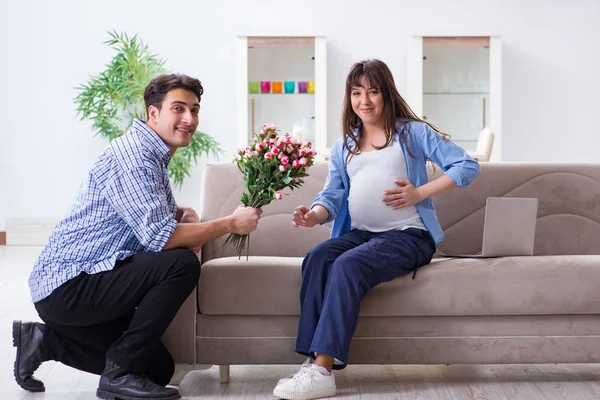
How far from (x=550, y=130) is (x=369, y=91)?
16.6ft

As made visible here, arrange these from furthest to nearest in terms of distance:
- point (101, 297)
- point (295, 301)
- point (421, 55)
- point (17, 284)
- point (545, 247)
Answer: point (421, 55), point (17, 284), point (545, 247), point (295, 301), point (101, 297)

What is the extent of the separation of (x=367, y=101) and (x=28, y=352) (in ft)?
4.83

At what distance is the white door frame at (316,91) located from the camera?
7172mm

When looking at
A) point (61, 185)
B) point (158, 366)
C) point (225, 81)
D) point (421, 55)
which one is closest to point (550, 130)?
point (421, 55)

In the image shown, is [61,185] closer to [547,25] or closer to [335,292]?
Answer: [547,25]

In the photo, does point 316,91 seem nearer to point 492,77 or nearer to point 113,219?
point 492,77

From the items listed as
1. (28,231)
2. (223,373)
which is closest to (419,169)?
(223,373)

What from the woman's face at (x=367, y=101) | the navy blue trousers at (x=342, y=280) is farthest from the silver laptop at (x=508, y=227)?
the woman's face at (x=367, y=101)

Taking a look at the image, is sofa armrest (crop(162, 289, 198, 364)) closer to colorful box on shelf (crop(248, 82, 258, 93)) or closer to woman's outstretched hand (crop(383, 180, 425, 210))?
woman's outstretched hand (crop(383, 180, 425, 210))

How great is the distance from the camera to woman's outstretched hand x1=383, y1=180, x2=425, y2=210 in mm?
2904

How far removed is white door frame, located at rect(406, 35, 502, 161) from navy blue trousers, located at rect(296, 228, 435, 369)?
4504 millimetres

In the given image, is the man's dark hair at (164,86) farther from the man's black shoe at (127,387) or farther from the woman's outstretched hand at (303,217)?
the man's black shoe at (127,387)

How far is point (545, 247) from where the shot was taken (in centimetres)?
337

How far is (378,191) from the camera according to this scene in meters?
3.00
